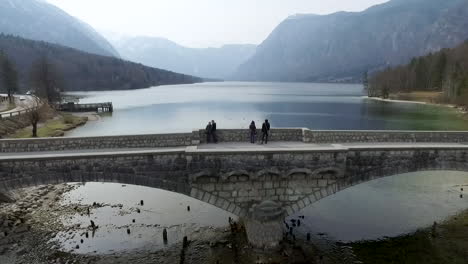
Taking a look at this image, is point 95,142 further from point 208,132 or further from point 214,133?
point 214,133

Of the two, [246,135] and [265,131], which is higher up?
[265,131]

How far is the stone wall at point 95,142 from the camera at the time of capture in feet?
71.7

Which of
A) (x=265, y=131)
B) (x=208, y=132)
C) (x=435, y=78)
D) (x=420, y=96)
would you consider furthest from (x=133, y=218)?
(x=435, y=78)

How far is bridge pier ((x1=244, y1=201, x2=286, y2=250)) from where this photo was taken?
735 inches

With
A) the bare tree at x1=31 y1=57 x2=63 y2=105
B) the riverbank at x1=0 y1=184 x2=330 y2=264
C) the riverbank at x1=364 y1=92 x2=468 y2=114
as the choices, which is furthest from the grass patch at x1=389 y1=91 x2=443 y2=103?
the bare tree at x1=31 y1=57 x2=63 y2=105

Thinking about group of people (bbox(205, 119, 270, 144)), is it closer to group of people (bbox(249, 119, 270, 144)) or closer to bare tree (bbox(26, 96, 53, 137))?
group of people (bbox(249, 119, 270, 144))

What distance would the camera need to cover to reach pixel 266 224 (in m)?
18.9

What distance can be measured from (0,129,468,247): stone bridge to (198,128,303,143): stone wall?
16.2 feet

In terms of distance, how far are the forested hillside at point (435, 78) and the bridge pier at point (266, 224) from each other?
80.7m

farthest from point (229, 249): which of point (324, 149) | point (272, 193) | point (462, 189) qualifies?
point (462, 189)

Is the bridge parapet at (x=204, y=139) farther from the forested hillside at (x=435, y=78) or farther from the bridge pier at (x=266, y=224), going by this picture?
the forested hillside at (x=435, y=78)

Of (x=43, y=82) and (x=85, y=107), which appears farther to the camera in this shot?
(x=85, y=107)

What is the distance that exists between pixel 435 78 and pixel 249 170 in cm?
11640

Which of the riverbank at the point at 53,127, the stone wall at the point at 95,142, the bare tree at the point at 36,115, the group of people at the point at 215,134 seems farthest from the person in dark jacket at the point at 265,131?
the riverbank at the point at 53,127
